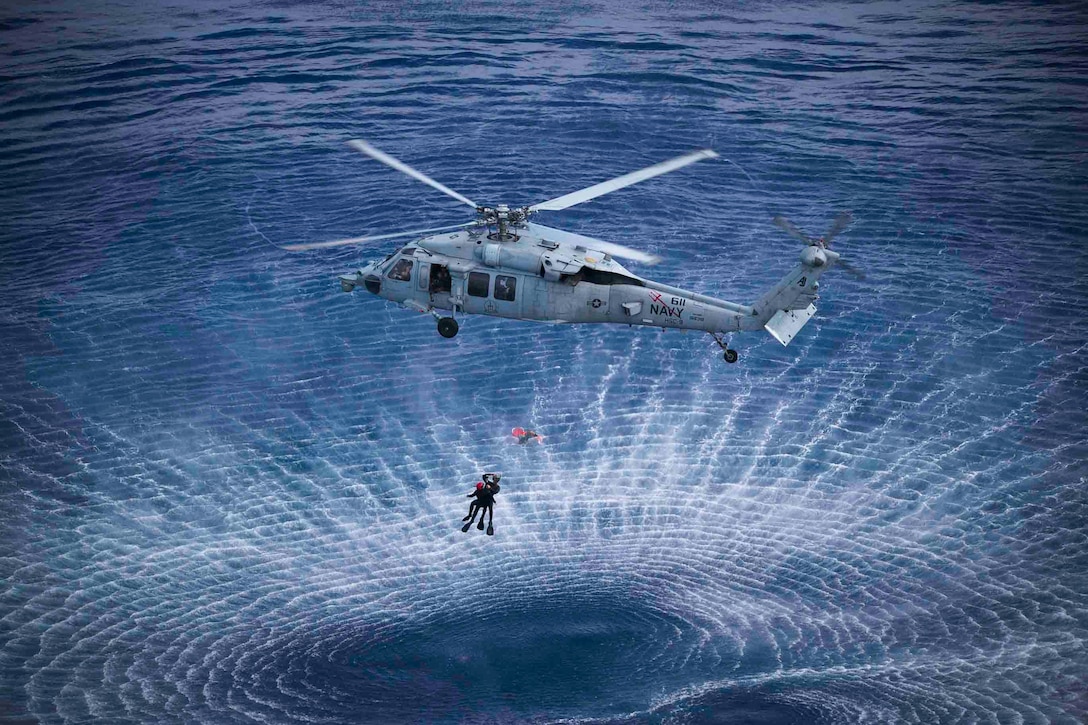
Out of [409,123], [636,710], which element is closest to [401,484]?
[636,710]

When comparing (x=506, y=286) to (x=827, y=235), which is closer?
(x=827, y=235)

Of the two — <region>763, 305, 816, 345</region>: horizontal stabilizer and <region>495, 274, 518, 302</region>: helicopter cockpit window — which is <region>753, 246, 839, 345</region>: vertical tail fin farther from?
<region>495, 274, 518, 302</region>: helicopter cockpit window

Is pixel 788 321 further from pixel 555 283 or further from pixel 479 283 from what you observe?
pixel 479 283

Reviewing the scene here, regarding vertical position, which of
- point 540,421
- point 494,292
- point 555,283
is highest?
point 540,421

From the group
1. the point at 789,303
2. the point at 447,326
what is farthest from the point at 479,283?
the point at 789,303

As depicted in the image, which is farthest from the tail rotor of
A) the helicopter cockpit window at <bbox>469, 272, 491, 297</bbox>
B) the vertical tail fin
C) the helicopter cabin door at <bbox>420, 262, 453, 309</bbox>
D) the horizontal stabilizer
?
the helicopter cabin door at <bbox>420, 262, 453, 309</bbox>
